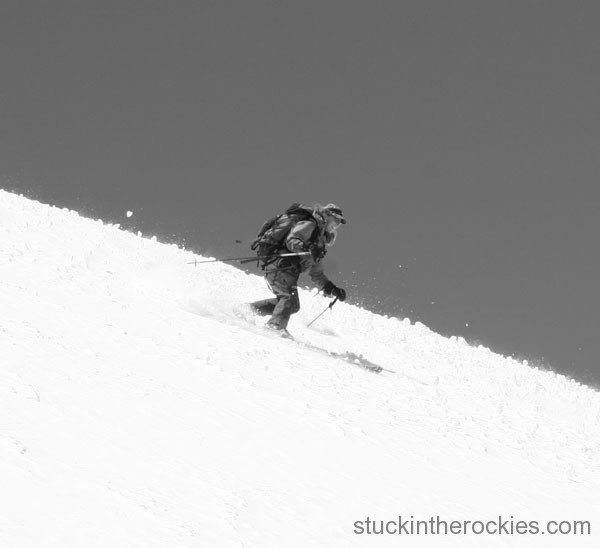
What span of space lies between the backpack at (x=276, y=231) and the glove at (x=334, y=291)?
0.91 m

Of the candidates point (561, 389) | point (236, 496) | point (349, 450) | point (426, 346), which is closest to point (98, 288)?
point (349, 450)

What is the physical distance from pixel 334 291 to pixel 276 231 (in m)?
1.27

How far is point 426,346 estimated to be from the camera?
16.1m

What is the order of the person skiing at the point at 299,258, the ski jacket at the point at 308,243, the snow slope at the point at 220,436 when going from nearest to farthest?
the snow slope at the point at 220,436, the ski jacket at the point at 308,243, the person skiing at the point at 299,258

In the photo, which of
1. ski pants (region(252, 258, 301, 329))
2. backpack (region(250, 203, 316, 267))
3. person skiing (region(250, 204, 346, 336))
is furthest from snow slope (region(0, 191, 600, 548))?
backpack (region(250, 203, 316, 267))

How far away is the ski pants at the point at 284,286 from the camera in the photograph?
38.6 feet

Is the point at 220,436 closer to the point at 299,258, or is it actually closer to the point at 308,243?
the point at 308,243

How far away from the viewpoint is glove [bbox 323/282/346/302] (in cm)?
1191

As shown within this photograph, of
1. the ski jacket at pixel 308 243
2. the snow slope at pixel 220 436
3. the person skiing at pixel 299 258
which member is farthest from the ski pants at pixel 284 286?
the snow slope at pixel 220 436

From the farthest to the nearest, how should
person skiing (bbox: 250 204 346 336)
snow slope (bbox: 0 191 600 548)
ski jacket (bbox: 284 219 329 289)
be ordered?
person skiing (bbox: 250 204 346 336) → ski jacket (bbox: 284 219 329 289) → snow slope (bbox: 0 191 600 548)

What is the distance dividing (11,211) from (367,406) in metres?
9.55

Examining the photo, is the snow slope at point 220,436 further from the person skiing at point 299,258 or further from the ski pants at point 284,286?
the person skiing at point 299,258

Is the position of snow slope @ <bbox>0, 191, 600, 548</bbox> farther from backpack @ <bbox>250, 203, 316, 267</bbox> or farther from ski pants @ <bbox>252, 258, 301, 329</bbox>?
backpack @ <bbox>250, 203, 316, 267</bbox>

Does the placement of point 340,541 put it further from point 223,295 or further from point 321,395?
point 223,295
